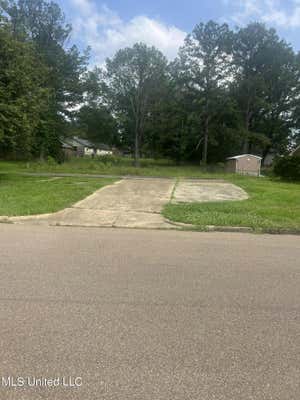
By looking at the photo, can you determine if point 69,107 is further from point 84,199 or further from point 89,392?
point 89,392

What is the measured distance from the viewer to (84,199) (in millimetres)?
11633

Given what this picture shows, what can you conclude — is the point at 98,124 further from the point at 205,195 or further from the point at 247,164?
the point at 205,195

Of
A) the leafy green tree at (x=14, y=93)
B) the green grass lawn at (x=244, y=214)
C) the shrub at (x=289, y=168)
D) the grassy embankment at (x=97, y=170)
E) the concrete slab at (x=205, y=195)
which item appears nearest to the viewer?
the green grass lawn at (x=244, y=214)

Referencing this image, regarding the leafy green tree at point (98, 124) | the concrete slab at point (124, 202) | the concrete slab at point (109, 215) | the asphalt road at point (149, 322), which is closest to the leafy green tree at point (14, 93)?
the concrete slab at point (124, 202)

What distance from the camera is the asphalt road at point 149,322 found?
246 centimetres

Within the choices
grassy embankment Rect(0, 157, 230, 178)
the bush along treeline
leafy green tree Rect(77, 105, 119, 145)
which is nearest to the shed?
grassy embankment Rect(0, 157, 230, 178)

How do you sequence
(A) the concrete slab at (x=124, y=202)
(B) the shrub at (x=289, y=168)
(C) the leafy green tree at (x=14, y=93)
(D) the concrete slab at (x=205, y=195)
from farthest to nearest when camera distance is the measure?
(B) the shrub at (x=289, y=168) < (C) the leafy green tree at (x=14, y=93) < (D) the concrete slab at (x=205, y=195) < (A) the concrete slab at (x=124, y=202)

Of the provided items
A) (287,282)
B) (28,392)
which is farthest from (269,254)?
(28,392)

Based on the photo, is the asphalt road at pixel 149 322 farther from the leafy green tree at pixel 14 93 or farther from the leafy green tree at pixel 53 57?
the leafy green tree at pixel 53 57

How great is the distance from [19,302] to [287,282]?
11.7 ft

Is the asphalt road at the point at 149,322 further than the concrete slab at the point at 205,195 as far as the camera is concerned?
→ No

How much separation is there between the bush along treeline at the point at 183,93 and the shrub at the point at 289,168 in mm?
20367

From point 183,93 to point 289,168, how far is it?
27.3 metres

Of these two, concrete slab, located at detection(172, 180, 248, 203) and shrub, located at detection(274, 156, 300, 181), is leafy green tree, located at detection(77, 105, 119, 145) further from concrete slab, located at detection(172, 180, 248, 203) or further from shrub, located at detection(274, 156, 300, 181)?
concrete slab, located at detection(172, 180, 248, 203)
